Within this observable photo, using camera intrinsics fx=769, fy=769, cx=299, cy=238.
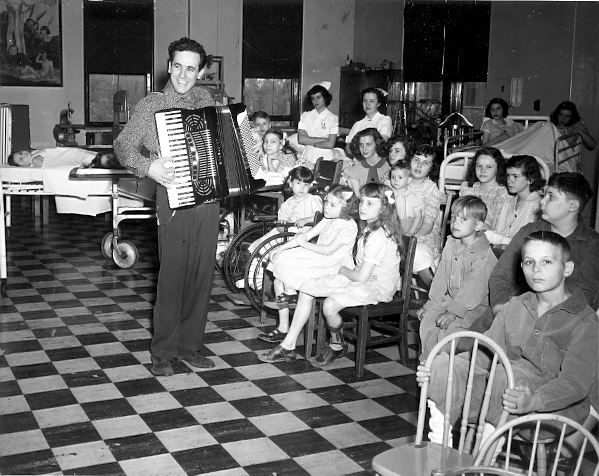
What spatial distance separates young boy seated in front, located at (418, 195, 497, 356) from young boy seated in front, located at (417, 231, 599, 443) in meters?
0.88

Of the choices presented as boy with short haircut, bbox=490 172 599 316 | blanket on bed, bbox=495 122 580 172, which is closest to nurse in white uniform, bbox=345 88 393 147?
blanket on bed, bbox=495 122 580 172

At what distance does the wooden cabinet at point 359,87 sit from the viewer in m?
11.0

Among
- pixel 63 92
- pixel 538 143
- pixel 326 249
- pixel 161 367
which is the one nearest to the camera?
pixel 161 367

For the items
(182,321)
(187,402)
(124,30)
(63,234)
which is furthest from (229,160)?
(124,30)

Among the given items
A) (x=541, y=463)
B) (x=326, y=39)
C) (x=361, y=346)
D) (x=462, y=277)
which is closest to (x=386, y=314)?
(x=361, y=346)

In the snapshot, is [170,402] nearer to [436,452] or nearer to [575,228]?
[436,452]

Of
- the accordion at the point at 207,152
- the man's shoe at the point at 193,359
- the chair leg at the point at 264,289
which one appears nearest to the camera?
the accordion at the point at 207,152

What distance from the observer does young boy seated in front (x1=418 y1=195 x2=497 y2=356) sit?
12.7 ft

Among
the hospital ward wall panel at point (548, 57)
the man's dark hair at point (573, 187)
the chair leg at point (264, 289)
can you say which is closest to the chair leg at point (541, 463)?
the man's dark hair at point (573, 187)

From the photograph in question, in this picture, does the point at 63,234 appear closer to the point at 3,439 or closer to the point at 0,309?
the point at 0,309

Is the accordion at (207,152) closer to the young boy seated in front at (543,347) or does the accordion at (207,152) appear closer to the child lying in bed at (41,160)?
the young boy seated in front at (543,347)

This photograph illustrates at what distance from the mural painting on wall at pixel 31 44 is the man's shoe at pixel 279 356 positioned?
26.7ft

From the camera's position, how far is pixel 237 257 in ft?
20.1

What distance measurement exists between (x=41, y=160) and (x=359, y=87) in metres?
5.42
